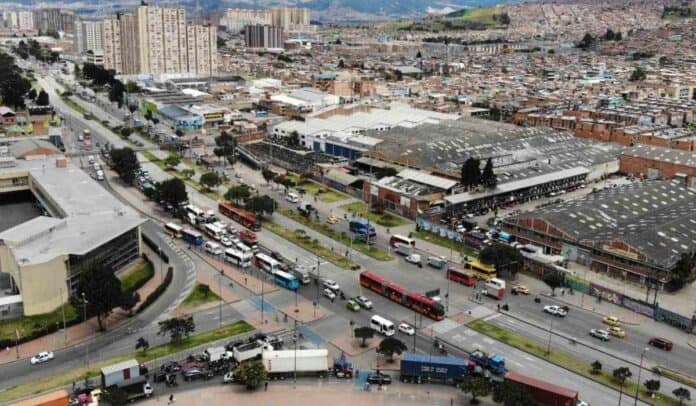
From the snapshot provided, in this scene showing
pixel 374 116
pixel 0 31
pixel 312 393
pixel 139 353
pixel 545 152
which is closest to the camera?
pixel 312 393

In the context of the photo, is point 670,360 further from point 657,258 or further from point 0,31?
point 0,31

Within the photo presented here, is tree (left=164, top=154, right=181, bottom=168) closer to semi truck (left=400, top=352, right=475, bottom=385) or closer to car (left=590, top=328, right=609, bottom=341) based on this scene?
semi truck (left=400, top=352, right=475, bottom=385)

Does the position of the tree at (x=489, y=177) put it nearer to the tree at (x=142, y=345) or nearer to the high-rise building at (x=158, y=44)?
the tree at (x=142, y=345)

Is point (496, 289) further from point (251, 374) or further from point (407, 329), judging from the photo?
point (251, 374)

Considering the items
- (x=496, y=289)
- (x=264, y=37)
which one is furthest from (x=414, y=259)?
(x=264, y=37)

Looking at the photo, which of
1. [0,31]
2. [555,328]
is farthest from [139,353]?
[0,31]

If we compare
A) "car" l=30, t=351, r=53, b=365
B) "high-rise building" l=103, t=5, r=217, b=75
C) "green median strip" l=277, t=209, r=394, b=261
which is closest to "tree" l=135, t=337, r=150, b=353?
"car" l=30, t=351, r=53, b=365
